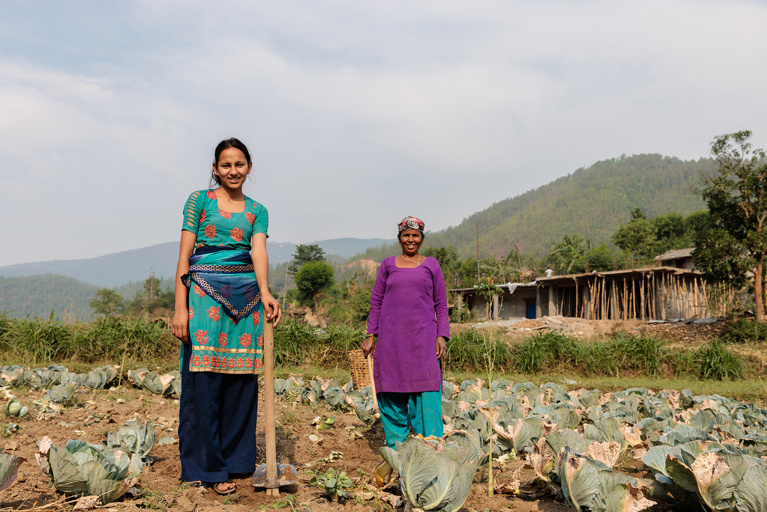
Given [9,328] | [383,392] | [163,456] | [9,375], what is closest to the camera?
[163,456]

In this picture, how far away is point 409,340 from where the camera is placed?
298cm

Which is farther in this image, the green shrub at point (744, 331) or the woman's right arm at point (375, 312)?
the green shrub at point (744, 331)

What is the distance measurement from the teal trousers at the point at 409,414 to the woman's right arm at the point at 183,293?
1232 millimetres

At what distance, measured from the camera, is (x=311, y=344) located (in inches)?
319

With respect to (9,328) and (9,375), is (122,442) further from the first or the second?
(9,328)

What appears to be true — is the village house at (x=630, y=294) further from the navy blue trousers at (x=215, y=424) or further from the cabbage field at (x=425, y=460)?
the navy blue trousers at (x=215, y=424)

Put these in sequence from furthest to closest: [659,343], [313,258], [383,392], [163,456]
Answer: [313,258] → [659,343] → [383,392] → [163,456]

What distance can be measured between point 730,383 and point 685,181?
115754mm

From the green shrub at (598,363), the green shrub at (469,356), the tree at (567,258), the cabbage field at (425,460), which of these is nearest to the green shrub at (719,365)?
the green shrub at (598,363)

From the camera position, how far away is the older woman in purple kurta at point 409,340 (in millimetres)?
2943

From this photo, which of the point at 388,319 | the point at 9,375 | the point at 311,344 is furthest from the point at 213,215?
the point at 311,344

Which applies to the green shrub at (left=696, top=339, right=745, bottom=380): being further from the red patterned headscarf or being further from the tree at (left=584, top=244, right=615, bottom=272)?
the tree at (left=584, top=244, right=615, bottom=272)

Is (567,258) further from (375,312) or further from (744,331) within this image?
(375,312)

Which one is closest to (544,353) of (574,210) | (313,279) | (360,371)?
(360,371)
